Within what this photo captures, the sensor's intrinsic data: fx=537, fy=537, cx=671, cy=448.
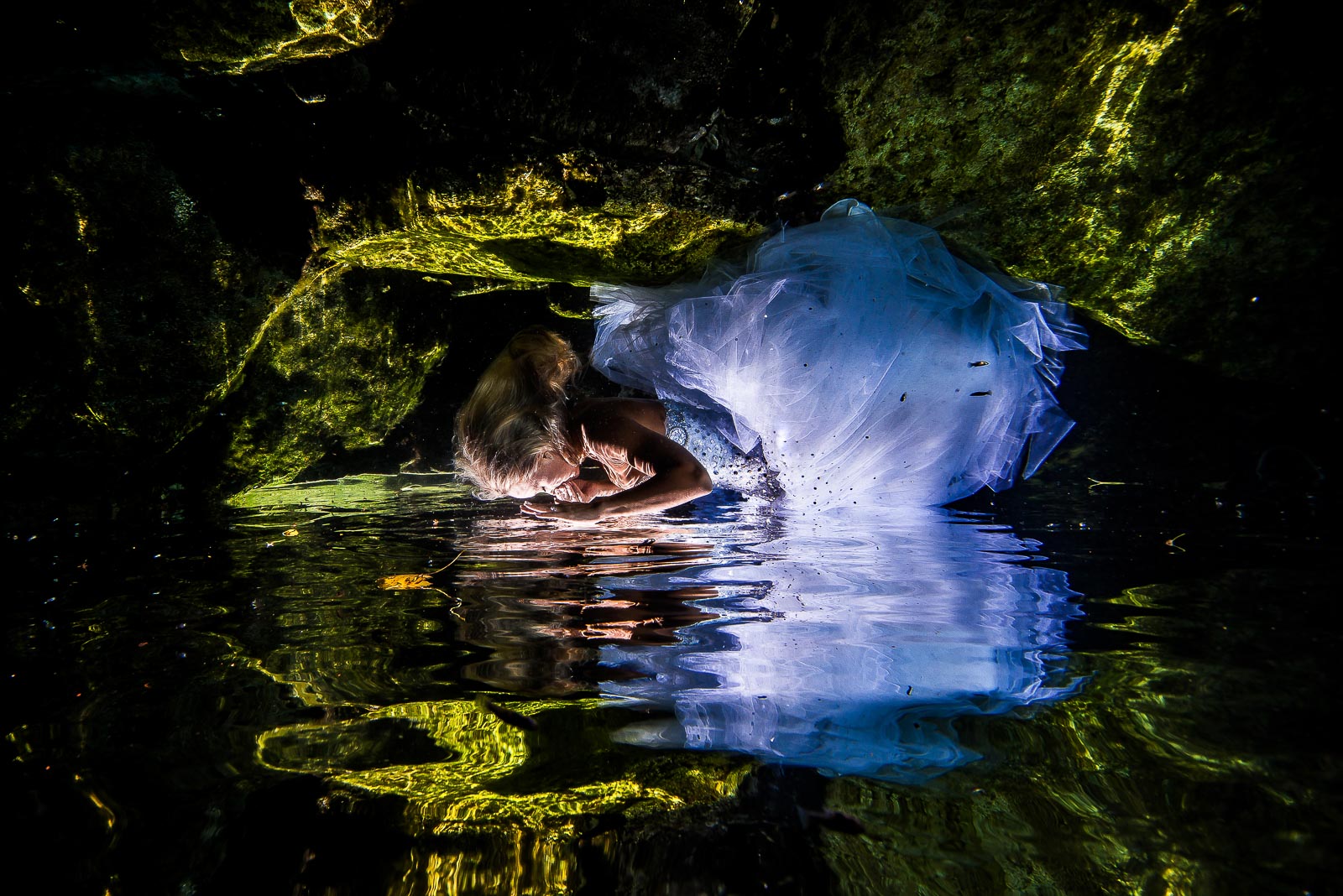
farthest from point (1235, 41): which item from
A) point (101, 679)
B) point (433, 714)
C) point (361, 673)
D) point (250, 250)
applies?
point (101, 679)

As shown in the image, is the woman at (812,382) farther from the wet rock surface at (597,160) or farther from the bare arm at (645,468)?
the wet rock surface at (597,160)

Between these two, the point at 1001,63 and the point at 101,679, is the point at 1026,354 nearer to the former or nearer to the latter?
the point at 1001,63

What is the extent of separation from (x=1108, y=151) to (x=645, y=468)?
2.80 meters

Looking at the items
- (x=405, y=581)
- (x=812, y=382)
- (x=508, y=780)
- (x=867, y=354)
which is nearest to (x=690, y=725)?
(x=508, y=780)

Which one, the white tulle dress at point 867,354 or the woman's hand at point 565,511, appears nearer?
the white tulle dress at point 867,354

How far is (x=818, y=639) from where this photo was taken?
2123 mm

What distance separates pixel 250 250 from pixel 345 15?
55.2 inches

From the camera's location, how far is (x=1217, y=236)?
9.07 feet

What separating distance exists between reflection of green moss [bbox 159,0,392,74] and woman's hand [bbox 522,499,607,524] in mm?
2518

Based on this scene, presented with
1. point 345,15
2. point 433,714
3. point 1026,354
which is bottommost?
point 433,714

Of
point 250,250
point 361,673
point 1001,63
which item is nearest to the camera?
point 361,673

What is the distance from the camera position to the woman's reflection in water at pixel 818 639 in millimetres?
1691

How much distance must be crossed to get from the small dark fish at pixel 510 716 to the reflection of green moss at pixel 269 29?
94.0 inches

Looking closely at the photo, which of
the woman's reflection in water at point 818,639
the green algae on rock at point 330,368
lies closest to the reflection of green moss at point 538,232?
the green algae on rock at point 330,368
